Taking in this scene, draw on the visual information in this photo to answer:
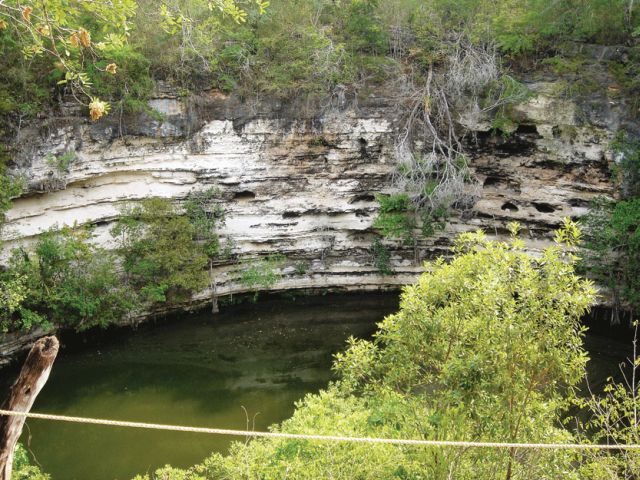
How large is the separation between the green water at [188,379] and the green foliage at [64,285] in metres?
1.15

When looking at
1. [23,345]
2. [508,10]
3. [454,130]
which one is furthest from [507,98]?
[23,345]

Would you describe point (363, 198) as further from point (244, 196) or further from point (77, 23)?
point (77, 23)

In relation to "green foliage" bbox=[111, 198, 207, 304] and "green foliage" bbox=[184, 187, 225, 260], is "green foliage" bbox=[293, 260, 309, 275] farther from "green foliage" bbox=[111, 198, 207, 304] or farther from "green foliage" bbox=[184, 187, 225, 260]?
"green foliage" bbox=[111, 198, 207, 304]

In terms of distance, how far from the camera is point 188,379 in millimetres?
11828

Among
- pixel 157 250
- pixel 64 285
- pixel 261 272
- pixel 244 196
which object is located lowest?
pixel 261 272

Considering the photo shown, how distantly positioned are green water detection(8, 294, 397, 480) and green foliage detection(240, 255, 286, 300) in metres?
0.63

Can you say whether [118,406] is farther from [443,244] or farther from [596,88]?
[596,88]

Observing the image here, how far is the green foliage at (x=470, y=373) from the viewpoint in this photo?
4.54 meters

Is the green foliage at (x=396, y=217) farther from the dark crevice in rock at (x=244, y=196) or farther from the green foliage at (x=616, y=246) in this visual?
the green foliage at (x=616, y=246)

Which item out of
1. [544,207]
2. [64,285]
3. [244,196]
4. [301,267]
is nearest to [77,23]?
[64,285]

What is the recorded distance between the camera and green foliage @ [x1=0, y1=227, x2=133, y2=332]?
430 inches

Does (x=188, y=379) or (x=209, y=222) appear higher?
(x=209, y=222)

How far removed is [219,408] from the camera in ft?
35.7

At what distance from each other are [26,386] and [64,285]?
28.5 ft
